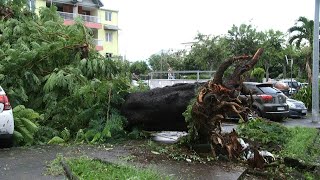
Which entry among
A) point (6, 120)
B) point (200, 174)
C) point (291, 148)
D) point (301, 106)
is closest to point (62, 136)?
point (6, 120)

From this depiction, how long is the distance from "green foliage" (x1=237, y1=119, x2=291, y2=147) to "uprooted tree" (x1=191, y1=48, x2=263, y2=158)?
2.38 m

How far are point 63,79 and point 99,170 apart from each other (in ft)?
14.8

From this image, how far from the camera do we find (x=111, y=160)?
5996mm

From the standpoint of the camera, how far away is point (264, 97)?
51.1 feet

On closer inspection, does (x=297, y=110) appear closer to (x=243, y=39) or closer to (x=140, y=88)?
(x=140, y=88)

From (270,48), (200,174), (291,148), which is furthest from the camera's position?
(270,48)

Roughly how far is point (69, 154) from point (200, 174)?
7.10 feet

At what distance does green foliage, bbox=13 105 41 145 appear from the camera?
297 inches

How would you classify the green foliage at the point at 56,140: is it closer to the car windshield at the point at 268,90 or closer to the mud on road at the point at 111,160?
the mud on road at the point at 111,160

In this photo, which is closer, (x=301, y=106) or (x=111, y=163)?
(x=111, y=163)

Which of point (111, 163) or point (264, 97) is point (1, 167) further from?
point (264, 97)

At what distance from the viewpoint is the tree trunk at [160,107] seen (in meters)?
7.71

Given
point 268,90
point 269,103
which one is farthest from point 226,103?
point 268,90

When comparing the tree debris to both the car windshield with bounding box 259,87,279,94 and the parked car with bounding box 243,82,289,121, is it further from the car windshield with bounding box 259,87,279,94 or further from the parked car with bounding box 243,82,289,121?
the car windshield with bounding box 259,87,279,94
